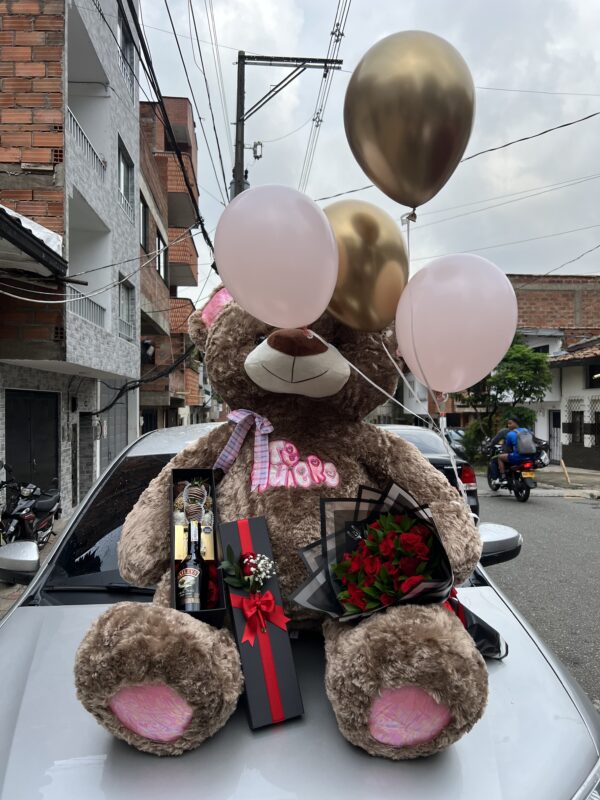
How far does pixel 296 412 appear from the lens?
204 cm

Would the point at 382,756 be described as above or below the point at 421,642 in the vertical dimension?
below

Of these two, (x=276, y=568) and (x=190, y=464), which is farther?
(x=190, y=464)

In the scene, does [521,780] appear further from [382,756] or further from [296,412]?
[296,412]

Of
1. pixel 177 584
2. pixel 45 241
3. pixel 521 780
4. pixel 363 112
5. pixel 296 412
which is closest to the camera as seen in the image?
pixel 521 780

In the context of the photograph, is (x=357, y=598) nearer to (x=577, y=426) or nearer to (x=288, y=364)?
(x=288, y=364)

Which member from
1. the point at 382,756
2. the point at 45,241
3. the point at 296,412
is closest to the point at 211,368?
the point at 296,412

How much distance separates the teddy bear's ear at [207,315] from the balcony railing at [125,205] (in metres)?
10.1

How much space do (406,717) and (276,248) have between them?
112 cm

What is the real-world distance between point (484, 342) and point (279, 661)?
103cm

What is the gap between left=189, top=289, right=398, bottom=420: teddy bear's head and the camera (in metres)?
1.79

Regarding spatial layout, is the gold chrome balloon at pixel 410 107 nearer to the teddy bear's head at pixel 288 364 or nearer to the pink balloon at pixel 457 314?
the pink balloon at pixel 457 314

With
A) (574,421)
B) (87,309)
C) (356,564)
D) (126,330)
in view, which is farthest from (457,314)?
(574,421)

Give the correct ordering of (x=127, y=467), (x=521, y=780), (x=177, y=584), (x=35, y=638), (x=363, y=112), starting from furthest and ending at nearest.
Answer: (x=127, y=467)
(x=35, y=638)
(x=177, y=584)
(x=363, y=112)
(x=521, y=780)

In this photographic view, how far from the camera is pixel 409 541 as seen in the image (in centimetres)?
154
